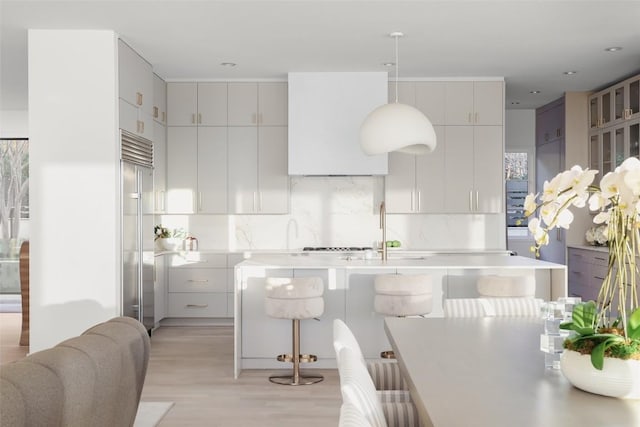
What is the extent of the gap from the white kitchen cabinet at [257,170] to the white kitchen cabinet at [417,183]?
1.24 metres

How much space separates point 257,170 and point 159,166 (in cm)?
111

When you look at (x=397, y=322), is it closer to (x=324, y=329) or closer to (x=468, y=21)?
(x=324, y=329)

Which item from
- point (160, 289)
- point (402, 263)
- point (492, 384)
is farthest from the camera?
point (160, 289)

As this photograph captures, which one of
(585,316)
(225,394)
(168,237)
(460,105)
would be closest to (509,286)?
(225,394)

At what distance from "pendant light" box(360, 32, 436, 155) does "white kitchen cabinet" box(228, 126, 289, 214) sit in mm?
2904

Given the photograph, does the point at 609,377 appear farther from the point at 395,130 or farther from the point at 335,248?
the point at 335,248

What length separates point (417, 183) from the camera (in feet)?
24.6

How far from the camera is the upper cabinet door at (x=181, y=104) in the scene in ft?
24.8

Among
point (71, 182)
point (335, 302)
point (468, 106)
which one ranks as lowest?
point (335, 302)

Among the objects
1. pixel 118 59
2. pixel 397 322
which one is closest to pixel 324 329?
pixel 397 322

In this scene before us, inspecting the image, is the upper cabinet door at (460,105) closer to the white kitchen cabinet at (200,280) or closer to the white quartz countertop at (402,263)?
the white quartz countertop at (402,263)

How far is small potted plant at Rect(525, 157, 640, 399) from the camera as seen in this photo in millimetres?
1717

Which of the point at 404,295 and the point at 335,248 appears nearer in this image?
the point at 404,295

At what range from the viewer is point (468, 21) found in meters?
5.12
